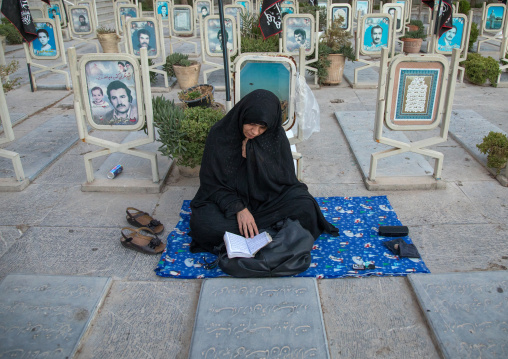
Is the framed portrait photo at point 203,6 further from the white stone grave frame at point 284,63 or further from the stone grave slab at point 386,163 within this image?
the white stone grave frame at point 284,63

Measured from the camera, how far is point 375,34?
29.3ft

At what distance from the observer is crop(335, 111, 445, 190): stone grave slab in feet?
15.4

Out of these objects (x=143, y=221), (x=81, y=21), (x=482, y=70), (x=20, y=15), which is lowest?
(x=143, y=221)

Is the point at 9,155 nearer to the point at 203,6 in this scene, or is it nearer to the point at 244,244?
the point at 244,244

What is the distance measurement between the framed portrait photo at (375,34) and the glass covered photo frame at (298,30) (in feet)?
3.52

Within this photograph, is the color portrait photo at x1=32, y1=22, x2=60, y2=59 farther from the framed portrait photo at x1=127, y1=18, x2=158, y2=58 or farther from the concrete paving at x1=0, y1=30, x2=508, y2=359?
the concrete paving at x1=0, y1=30, x2=508, y2=359

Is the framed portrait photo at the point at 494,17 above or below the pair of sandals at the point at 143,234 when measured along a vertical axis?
above

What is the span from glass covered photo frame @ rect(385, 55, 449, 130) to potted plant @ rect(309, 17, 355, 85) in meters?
4.38

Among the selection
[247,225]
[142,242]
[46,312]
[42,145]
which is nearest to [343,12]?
[42,145]

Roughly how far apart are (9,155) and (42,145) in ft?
4.13

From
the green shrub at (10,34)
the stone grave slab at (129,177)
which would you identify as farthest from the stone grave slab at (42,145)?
the green shrub at (10,34)

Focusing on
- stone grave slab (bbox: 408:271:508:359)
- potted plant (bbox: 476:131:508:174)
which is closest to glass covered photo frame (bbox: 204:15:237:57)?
potted plant (bbox: 476:131:508:174)

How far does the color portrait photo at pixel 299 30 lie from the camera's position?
8.72m

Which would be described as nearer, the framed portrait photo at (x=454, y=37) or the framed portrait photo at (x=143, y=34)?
the framed portrait photo at (x=143, y=34)
